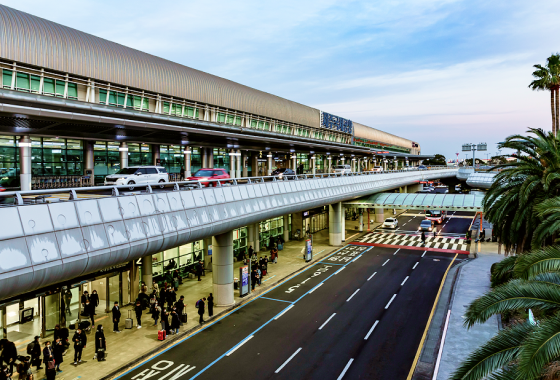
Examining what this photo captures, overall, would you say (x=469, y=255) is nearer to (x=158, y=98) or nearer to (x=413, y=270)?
(x=413, y=270)

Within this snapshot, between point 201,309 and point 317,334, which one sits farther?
point 201,309

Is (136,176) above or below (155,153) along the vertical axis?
below

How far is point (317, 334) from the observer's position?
20.2 metres

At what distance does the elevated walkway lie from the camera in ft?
34.5

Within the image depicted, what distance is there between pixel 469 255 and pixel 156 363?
110 ft

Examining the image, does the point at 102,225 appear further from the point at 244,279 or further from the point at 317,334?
the point at 244,279

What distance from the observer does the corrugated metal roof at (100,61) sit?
84.8 feet

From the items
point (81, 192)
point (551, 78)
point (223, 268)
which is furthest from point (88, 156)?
point (551, 78)

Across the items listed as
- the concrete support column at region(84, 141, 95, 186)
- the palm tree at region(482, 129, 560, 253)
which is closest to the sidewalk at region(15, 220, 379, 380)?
the concrete support column at region(84, 141, 95, 186)

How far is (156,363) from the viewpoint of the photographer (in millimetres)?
17156

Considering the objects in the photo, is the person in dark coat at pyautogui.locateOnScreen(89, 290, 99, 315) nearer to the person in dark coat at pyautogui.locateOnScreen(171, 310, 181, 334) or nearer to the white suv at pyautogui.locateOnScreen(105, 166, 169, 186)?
the person in dark coat at pyautogui.locateOnScreen(171, 310, 181, 334)

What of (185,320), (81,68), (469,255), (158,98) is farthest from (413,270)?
(81,68)

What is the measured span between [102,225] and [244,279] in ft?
47.9

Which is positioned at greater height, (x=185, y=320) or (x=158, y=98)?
(x=158, y=98)
